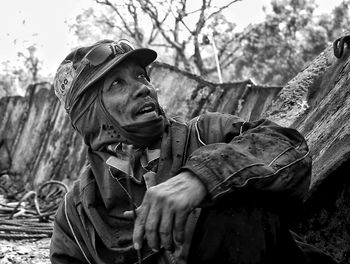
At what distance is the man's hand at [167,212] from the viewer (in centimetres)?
186

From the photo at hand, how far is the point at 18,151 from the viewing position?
10.6 metres

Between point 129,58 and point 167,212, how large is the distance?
111cm

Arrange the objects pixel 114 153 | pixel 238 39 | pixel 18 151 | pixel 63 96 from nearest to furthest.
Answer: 1. pixel 114 153
2. pixel 63 96
3. pixel 18 151
4. pixel 238 39

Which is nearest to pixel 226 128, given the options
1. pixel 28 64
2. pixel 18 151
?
pixel 18 151

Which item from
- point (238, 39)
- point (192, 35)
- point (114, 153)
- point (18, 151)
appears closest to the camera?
point (114, 153)

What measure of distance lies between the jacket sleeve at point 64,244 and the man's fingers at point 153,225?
0.93 m

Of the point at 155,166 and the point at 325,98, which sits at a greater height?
the point at 325,98

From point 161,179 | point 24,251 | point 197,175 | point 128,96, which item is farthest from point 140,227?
point 24,251

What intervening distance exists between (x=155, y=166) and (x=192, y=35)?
14074 mm

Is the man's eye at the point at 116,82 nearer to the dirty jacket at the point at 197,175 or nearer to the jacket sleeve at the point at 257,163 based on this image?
the dirty jacket at the point at 197,175

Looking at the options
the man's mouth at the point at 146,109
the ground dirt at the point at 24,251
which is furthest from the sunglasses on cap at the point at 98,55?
the ground dirt at the point at 24,251

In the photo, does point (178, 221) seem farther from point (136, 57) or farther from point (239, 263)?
point (136, 57)

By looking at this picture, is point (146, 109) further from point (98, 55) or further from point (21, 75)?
point (21, 75)

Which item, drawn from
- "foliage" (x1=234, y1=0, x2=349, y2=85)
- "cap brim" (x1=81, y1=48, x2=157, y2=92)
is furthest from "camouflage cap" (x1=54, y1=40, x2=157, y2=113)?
"foliage" (x1=234, y1=0, x2=349, y2=85)
